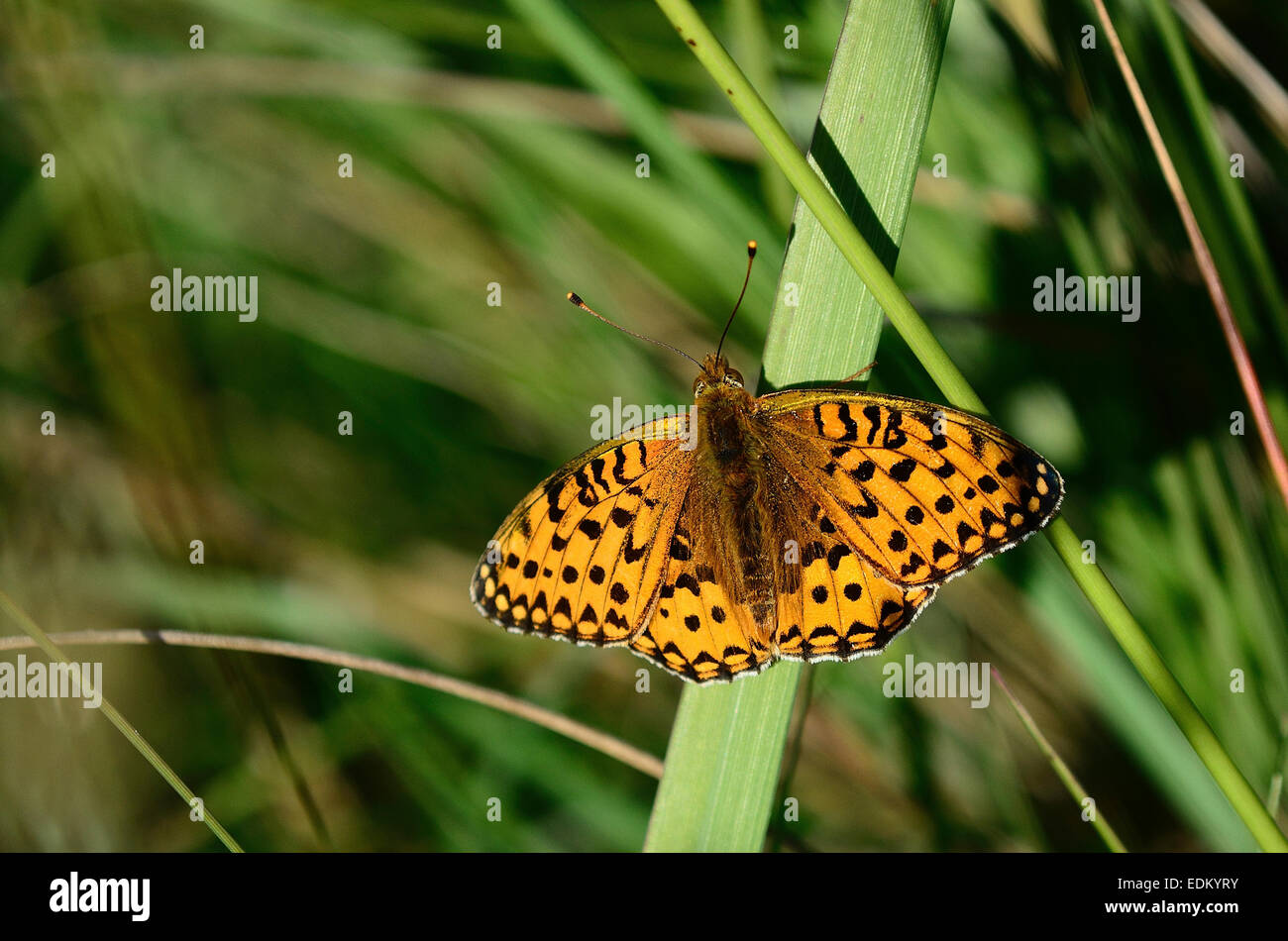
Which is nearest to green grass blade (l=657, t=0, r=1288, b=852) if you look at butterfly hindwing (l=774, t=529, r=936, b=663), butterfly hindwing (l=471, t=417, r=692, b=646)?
butterfly hindwing (l=774, t=529, r=936, b=663)

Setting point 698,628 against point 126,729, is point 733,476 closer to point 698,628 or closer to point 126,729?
point 698,628

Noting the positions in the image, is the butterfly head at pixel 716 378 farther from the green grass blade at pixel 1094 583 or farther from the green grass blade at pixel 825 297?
the green grass blade at pixel 1094 583

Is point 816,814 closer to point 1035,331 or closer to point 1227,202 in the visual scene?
point 1035,331

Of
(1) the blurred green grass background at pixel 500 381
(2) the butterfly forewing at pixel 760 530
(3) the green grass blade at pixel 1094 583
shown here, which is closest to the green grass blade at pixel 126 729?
(1) the blurred green grass background at pixel 500 381

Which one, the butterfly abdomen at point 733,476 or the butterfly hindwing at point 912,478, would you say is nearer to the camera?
the butterfly hindwing at point 912,478

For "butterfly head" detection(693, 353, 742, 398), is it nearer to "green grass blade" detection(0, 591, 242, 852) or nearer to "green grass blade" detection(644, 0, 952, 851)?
"green grass blade" detection(644, 0, 952, 851)

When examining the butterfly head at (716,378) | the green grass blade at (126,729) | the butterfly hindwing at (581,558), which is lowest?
the green grass blade at (126,729)

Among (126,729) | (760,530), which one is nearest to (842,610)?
(760,530)
